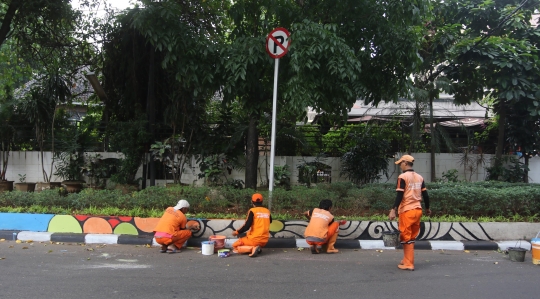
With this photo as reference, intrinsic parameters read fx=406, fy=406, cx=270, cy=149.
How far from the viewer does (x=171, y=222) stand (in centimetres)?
622

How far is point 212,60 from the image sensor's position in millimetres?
8117

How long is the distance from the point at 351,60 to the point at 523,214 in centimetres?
438

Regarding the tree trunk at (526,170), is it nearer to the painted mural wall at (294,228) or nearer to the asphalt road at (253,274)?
the painted mural wall at (294,228)

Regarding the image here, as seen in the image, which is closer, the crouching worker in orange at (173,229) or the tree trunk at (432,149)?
the crouching worker in orange at (173,229)

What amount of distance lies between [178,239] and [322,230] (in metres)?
2.25

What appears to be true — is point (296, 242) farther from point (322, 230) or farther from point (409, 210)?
point (409, 210)

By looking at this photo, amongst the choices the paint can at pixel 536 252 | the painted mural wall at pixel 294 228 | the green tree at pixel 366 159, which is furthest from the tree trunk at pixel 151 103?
the paint can at pixel 536 252

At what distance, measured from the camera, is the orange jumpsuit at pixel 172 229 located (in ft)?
20.2

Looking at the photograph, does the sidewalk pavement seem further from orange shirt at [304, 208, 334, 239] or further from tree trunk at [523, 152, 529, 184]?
tree trunk at [523, 152, 529, 184]

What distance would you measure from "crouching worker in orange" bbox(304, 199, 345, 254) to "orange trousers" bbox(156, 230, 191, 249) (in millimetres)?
1901

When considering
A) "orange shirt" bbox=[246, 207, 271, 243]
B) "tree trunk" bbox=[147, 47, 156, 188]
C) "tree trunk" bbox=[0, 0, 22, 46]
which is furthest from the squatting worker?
"tree trunk" bbox=[0, 0, 22, 46]

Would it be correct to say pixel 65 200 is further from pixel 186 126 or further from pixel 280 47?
pixel 280 47

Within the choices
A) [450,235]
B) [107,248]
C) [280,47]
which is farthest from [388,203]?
[107,248]

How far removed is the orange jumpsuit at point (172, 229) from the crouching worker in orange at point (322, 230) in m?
1.95
